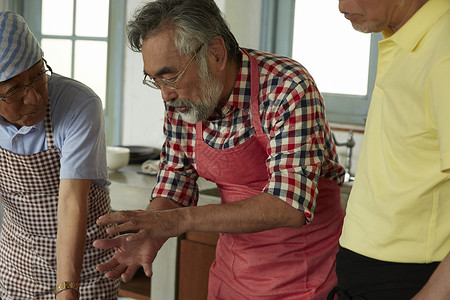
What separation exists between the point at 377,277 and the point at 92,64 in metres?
2.92

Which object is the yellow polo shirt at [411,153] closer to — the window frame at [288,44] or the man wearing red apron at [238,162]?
the man wearing red apron at [238,162]

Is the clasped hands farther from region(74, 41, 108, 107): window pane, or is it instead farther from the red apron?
region(74, 41, 108, 107): window pane

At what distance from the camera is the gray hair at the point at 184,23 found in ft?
4.89

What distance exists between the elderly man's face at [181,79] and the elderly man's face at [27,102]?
33cm

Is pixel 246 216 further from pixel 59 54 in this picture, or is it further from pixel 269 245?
pixel 59 54

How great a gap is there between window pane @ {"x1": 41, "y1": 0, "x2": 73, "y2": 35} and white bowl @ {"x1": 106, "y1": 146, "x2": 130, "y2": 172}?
1.02 meters

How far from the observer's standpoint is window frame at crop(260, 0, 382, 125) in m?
3.19

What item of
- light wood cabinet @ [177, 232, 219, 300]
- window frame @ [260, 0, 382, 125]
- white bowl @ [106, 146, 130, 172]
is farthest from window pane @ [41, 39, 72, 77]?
light wood cabinet @ [177, 232, 219, 300]

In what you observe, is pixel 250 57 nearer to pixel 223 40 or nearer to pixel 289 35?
pixel 223 40

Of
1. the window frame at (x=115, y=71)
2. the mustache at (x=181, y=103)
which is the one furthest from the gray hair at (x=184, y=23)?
the window frame at (x=115, y=71)

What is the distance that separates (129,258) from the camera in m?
1.51

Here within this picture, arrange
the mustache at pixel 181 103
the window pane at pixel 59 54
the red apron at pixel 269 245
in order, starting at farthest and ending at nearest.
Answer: the window pane at pixel 59 54 < the red apron at pixel 269 245 < the mustache at pixel 181 103

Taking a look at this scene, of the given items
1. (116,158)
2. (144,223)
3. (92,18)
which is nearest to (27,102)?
(144,223)

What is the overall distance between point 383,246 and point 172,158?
2.57 feet
